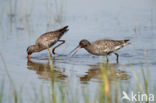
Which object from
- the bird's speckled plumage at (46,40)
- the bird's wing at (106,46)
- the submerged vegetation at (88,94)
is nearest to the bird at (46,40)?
the bird's speckled plumage at (46,40)

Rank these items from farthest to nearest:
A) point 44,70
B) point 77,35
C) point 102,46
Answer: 1. point 77,35
2. point 102,46
3. point 44,70

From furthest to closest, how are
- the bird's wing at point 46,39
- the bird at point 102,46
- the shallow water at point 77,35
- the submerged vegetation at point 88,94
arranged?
the bird's wing at point 46,39
the bird at point 102,46
the shallow water at point 77,35
the submerged vegetation at point 88,94

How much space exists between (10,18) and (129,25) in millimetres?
3728

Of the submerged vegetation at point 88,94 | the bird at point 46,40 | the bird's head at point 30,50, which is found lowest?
the submerged vegetation at point 88,94

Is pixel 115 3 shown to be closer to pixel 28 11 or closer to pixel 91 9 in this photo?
pixel 91 9

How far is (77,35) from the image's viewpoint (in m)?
12.7

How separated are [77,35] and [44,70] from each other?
343 cm

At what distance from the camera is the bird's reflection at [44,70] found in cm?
874

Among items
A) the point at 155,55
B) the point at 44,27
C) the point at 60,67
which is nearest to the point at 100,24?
the point at 44,27

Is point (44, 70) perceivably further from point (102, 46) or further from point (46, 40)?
point (46, 40)

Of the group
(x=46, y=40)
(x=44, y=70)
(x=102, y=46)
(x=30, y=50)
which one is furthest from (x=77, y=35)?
(x=44, y=70)

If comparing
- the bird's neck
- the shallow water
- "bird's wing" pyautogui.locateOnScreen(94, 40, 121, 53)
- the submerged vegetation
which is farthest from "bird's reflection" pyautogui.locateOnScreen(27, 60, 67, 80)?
"bird's wing" pyautogui.locateOnScreen(94, 40, 121, 53)

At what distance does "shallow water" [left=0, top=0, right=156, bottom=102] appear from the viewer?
29.0 ft

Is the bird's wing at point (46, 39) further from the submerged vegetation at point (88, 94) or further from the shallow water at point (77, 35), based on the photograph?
the submerged vegetation at point (88, 94)
